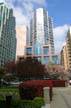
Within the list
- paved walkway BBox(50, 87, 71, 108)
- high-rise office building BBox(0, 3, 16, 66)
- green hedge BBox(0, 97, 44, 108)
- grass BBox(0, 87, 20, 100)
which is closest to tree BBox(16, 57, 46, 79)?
grass BBox(0, 87, 20, 100)

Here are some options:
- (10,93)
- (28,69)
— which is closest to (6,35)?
(28,69)

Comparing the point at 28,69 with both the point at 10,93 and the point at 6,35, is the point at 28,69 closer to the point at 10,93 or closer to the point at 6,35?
the point at 10,93

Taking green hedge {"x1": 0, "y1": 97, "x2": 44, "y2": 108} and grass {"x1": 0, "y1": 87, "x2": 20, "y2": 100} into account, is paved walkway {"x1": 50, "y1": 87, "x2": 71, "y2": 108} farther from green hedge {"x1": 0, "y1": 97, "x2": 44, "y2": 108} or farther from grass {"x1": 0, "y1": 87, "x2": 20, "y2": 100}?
grass {"x1": 0, "y1": 87, "x2": 20, "y2": 100}

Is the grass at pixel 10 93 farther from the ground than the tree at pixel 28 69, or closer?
closer

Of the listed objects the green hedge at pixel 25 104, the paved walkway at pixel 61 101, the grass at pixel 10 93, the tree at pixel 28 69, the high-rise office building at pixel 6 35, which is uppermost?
the high-rise office building at pixel 6 35

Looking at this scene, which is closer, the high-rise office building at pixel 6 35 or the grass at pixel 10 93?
the grass at pixel 10 93

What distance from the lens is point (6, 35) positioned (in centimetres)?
16675

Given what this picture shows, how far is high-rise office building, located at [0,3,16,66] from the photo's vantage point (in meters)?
155

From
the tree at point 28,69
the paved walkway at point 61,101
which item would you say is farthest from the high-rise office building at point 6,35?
the paved walkway at point 61,101

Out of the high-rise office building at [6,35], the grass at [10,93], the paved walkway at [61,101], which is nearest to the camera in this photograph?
the paved walkway at [61,101]

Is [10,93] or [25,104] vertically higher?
[25,104]

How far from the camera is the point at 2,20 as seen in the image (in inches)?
6432

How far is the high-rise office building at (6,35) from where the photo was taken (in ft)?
509

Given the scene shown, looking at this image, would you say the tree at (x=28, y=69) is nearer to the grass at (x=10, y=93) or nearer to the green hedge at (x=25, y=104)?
the grass at (x=10, y=93)
